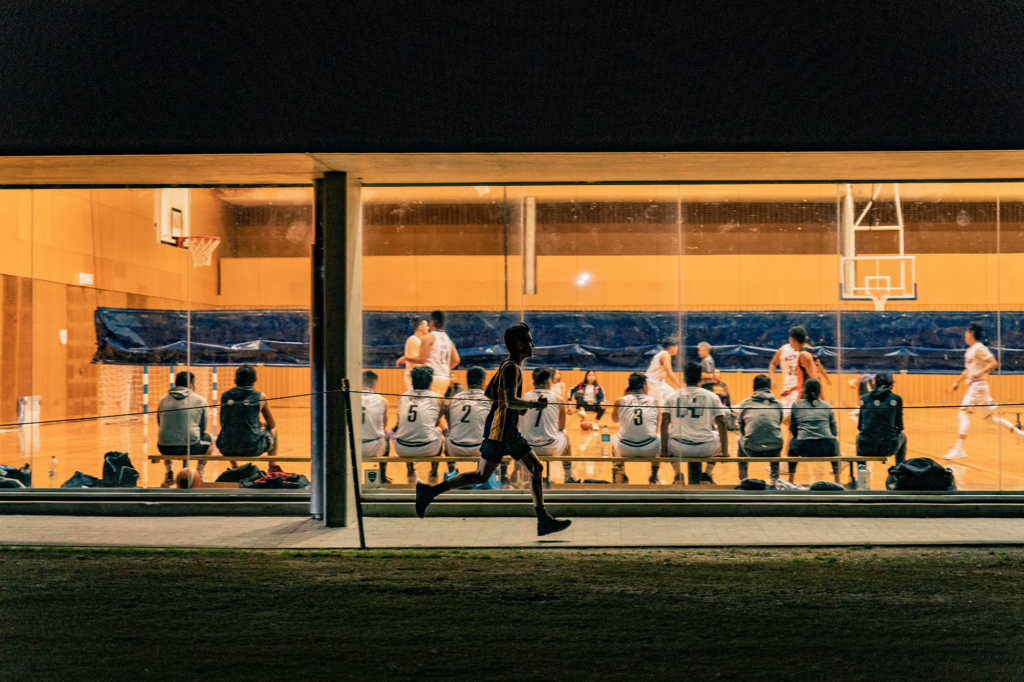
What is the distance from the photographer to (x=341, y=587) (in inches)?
271

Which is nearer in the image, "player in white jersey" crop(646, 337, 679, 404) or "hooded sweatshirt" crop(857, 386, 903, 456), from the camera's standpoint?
"hooded sweatshirt" crop(857, 386, 903, 456)

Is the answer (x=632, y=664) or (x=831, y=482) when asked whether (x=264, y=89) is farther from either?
(x=831, y=482)

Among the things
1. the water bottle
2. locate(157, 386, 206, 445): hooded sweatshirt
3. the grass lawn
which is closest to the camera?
the grass lawn

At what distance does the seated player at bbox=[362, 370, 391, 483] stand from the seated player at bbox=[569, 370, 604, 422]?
6.80 feet

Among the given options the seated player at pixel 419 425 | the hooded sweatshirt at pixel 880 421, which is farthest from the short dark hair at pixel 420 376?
the hooded sweatshirt at pixel 880 421

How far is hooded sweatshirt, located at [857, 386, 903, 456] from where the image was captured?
10102 millimetres

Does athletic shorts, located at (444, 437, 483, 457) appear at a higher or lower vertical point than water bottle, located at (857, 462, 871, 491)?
higher

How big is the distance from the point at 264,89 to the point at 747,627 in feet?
20.4

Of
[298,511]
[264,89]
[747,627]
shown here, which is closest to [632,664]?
[747,627]

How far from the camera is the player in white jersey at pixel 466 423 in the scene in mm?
10242

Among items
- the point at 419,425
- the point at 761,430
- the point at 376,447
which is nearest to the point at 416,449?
the point at 419,425

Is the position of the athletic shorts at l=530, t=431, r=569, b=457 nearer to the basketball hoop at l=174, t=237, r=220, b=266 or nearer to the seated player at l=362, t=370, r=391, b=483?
the seated player at l=362, t=370, r=391, b=483

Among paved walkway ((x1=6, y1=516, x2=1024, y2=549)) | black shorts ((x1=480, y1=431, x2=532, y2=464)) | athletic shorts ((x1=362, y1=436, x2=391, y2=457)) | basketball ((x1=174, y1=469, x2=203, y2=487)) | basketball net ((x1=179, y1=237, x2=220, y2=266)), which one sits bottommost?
paved walkway ((x1=6, y1=516, x2=1024, y2=549))

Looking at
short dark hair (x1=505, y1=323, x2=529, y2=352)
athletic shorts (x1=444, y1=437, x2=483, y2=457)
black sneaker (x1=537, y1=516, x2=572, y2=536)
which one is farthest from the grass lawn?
athletic shorts (x1=444, y1=437, x2=483, y2=457)
